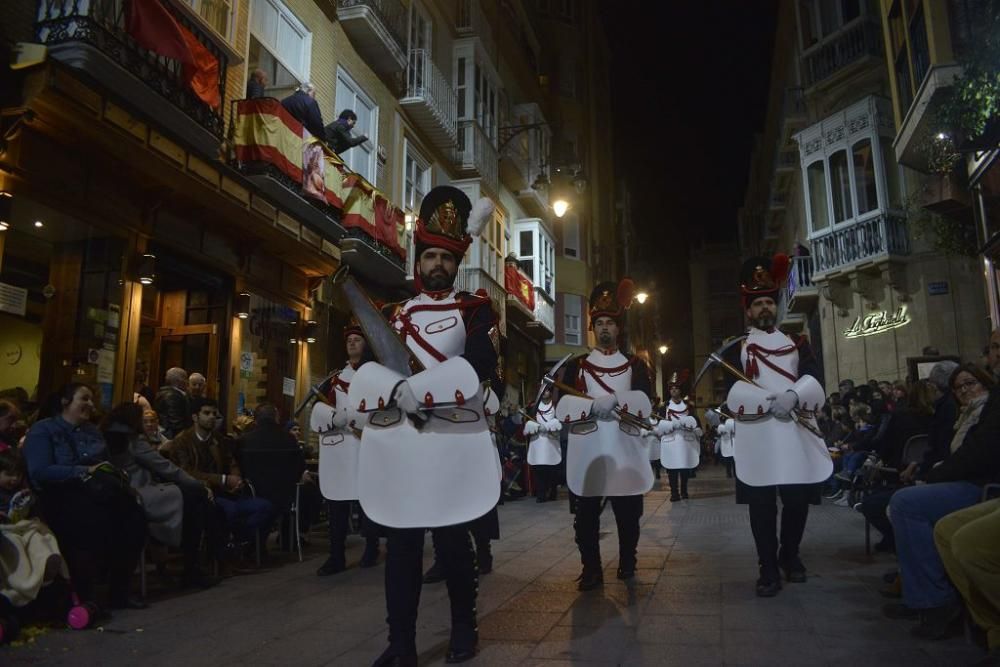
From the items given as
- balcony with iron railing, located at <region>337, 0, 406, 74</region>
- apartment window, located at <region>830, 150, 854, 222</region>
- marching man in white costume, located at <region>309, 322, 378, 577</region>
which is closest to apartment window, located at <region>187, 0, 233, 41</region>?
balcony with iron railing, located at <region>337, 0, 406, 74</region>

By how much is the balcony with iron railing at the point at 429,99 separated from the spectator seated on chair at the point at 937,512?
15.6m

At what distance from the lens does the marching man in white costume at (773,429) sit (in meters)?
5.54

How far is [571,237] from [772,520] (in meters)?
30.0

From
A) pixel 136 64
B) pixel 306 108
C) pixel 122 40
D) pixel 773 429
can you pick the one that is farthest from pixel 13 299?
pixel 773 429

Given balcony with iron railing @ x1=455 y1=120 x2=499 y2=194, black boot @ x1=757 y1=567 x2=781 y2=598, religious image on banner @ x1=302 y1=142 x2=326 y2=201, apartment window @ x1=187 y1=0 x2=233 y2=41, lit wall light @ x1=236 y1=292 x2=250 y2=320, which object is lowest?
black boot @ x1=757 y1=567 x2=781 y2=598

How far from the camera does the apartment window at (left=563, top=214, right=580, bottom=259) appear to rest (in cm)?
3484

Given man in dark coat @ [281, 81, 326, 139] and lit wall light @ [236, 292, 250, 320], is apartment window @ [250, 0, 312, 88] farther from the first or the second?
lit wall light @ [236, 292, 250, 320]

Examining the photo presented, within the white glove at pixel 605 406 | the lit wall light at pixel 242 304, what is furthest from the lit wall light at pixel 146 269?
the white glove at pixel 605 406

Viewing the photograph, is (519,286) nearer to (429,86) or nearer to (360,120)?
(429,86)

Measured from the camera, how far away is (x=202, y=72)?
34.3 feet

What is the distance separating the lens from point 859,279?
20938 mm

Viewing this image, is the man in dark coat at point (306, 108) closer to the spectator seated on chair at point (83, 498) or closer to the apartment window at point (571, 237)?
the spectator seated on chair at point (83, 498)

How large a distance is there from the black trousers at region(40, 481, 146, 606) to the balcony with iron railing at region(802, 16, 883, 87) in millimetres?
21833

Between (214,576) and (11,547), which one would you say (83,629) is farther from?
(214,576)
